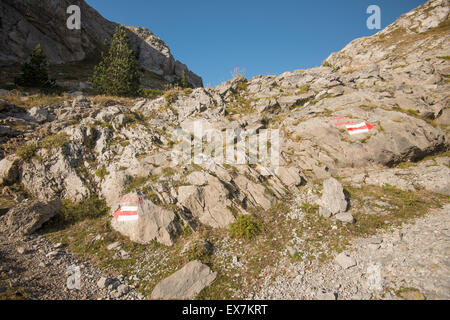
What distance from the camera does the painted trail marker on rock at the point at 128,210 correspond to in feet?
33.9

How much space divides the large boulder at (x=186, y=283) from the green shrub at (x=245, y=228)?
2.44 meters

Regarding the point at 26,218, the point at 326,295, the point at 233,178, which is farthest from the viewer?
the point at 233,178

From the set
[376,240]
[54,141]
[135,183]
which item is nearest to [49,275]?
[135,183]

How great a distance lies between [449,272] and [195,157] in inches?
567

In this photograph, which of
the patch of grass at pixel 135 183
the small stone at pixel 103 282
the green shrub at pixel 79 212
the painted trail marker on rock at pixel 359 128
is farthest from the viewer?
the painted trail marker on rock at pixel 359 128

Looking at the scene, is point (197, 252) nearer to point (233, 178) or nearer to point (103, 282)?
point (103, 282)

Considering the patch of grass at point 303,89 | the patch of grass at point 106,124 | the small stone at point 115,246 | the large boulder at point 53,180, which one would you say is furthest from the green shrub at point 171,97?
the small stone at point 115,246

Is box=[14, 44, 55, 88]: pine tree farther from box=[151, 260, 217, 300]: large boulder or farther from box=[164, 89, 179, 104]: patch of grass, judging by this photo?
box=[151, 260, 217, 300]: large boulder

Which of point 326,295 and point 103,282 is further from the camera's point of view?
point 103,282

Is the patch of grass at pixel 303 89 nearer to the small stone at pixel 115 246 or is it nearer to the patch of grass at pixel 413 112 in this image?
the patch of grass at pixel 413 112

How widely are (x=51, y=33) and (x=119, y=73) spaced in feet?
113

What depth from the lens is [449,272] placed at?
6.73m

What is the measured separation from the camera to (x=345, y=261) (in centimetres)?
799

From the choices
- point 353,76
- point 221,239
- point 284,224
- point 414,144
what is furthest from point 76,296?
point 353,76
